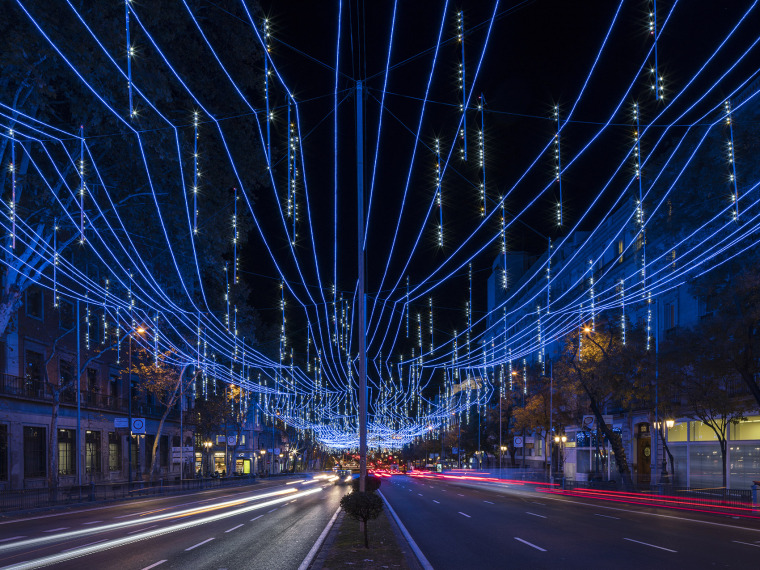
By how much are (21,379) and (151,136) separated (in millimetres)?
23212

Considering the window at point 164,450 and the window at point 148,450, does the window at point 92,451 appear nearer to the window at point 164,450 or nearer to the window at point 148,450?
the window at point 148,450

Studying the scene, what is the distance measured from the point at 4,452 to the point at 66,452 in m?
8.33

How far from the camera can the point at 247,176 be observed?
96.6 feet

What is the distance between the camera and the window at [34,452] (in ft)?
139

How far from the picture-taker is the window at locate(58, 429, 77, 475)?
154 feet

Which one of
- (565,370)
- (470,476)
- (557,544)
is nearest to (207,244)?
(557,544)

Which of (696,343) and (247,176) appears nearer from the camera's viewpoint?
(247,176)

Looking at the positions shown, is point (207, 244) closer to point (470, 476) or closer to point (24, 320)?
point (24, 320)

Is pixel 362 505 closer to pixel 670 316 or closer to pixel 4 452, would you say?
pixel 4 452

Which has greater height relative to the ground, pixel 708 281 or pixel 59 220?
pixel 59 220

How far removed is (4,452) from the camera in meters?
39.9

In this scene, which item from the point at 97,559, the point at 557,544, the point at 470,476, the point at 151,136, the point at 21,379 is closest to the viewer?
the point at 97,559

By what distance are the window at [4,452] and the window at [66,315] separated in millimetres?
8402

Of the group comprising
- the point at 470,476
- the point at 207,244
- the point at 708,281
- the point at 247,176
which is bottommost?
the point at 470,476
